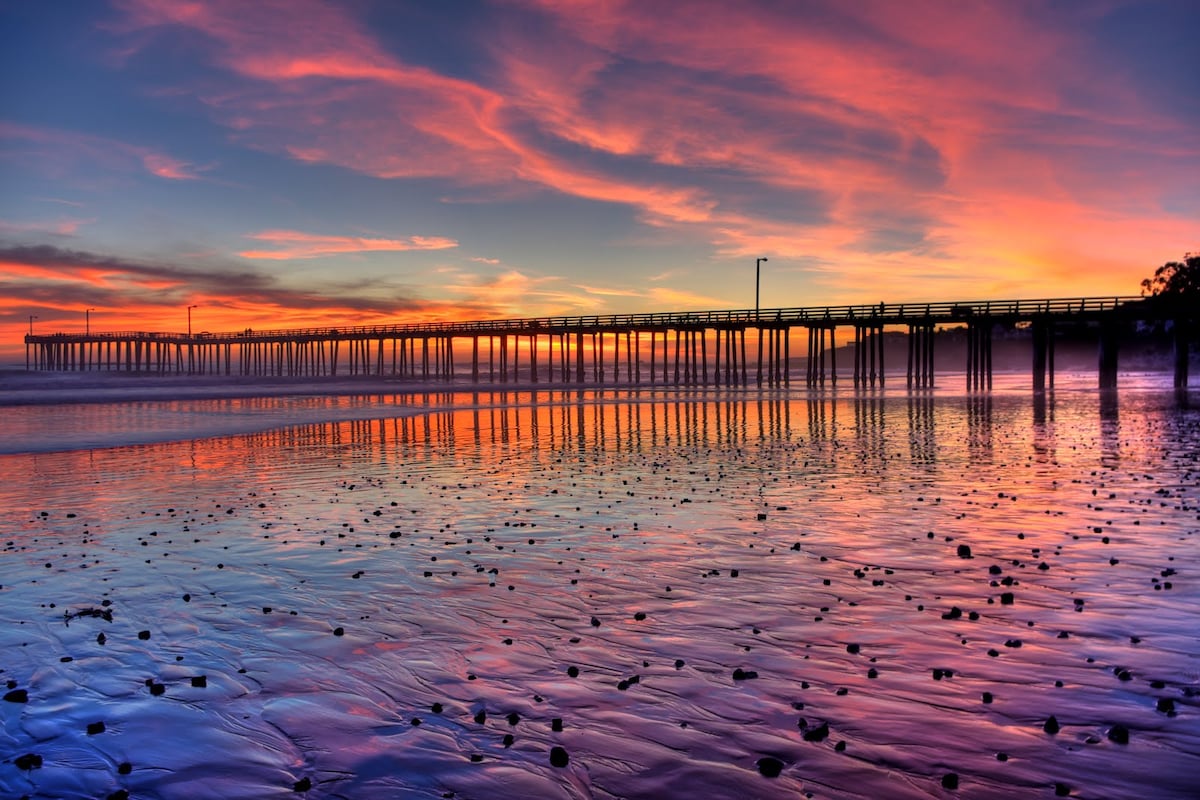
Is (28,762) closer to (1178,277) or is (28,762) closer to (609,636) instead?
(609,636)

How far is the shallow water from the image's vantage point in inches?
175

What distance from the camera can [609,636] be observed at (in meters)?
6.62

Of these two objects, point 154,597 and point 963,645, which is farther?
point 154,597

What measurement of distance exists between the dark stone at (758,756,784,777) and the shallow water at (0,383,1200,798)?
2 centimetres

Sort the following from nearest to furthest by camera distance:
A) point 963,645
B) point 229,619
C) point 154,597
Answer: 1. point 963,645
2. point 229,619
3. point 154,597

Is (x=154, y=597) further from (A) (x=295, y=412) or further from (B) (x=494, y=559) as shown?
(A) (x=295, y=412)

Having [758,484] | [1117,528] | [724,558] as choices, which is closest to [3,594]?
[724,558]

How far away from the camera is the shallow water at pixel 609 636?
4.46 meters

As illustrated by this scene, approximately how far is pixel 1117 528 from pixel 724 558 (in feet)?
17.9

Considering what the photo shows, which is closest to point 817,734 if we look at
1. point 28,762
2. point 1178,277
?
point 28,762

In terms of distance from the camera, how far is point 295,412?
128ft

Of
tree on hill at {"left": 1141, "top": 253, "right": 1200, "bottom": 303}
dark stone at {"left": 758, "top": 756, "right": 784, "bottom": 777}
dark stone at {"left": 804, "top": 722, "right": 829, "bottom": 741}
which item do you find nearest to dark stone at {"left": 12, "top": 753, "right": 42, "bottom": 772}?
dark stone at {"left": 758, "top": 756, "right": 784, "bottom": 777}

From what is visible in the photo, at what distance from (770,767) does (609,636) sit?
2.45m

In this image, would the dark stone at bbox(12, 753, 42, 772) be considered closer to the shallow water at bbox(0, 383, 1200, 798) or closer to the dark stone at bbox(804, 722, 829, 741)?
the shallow water at bbox(0, 383, 1200, 798)
